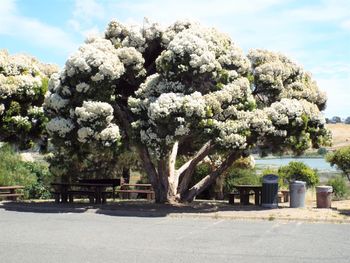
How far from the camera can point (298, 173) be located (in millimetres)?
25656

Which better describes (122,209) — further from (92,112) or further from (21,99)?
(21,99)

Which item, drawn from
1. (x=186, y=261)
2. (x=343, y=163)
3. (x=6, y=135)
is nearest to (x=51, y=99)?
(x=6, y=135)

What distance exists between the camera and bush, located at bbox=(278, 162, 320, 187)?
25250 mm

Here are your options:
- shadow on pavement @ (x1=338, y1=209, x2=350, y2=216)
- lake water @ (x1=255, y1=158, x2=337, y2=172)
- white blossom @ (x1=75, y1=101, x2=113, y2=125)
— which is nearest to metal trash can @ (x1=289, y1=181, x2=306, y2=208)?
shadow on pavement @ (x1=338, y1=209, x2=350, y2=216)

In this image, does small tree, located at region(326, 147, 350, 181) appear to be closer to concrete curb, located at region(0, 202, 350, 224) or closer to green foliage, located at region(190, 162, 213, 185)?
green foliage, located at region(190, 162, 213, 185)

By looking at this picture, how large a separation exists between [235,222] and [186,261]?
16.9 feet

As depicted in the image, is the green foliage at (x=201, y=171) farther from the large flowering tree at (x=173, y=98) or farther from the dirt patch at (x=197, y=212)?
the dirt patch at (x=197, y=212)

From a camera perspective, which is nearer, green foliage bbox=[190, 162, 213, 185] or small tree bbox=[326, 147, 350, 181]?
small tree bbox=[326, 147, 350, 181]

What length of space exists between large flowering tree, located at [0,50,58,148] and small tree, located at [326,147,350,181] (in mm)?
11608

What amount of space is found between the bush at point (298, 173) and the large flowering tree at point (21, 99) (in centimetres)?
1257

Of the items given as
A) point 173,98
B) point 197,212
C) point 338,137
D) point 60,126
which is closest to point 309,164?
point 338,137

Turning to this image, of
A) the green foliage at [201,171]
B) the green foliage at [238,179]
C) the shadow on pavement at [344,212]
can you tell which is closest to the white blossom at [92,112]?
→ the shadow on pavement at [344,212]

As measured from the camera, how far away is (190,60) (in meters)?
14.9

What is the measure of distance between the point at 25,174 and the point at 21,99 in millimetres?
6237
